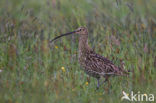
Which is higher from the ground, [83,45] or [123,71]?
[83,45]

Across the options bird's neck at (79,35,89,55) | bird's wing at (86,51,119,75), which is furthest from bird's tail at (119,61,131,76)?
bird's neck at (79,35,89,55)

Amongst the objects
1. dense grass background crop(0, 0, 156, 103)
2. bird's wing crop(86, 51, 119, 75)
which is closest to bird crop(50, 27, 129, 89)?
bird's wing crop(86, 51, 119, 75)

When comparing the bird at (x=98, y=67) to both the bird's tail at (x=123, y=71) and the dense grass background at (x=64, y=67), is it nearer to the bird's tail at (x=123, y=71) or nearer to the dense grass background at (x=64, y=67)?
the bird's tail at (x=123, y=71)

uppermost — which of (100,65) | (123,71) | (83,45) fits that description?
(83,45)

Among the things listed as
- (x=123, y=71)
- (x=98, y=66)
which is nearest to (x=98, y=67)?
(x=98, y=66)

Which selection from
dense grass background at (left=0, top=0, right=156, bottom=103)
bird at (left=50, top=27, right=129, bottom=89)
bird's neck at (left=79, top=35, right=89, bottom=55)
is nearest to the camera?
dense grass background at (left=0, top=0, right=156, bottom=103)

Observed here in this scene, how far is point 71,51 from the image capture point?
7934 millimetres

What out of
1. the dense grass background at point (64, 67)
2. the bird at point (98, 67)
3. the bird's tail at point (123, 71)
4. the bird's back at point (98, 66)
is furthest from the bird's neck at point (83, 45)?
the bird's tail at point (123, 71)

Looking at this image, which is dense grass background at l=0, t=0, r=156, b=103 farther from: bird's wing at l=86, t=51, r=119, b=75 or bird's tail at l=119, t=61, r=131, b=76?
bird's wing at l=86, t=51, r=119, b=75

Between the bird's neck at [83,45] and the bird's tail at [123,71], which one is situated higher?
the bird's neck at [83,45]

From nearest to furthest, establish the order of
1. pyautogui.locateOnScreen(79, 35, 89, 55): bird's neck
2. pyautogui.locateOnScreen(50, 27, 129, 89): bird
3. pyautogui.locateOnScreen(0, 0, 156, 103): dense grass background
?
pyautogui.locateOnScreen(0, 0, 156, 103): dense grass background, pyautogui.locateOnScreen(50, 27, 129, 89): bird, pyautogui.locateOnScreen(79, 35, 89, 55): bird's neck

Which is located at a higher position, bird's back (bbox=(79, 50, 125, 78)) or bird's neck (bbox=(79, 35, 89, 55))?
bird's neck (bbox=(79, 35, 89, 55))

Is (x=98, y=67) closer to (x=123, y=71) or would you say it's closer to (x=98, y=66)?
(x=98, y=66)

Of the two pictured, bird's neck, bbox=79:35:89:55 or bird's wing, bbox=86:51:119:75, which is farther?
bird's neck, bbox=79:35:89:55
